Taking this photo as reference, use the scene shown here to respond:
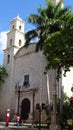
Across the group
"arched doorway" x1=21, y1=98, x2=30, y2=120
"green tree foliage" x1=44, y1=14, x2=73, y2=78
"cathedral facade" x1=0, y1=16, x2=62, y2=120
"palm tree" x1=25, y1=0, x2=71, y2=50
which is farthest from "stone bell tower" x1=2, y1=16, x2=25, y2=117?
"green tree foliage" x1=44, y1=14, x2=73, y2=78

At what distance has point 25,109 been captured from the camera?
36281 millimetres

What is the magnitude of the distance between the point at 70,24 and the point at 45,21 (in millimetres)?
11835

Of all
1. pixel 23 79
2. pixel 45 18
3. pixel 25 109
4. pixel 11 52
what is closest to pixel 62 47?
pixel 45 18

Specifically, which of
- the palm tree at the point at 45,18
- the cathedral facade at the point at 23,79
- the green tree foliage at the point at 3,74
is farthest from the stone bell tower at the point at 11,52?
the palm tree at the point at 45,18

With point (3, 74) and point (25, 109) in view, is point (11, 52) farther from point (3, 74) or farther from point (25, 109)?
point (25, 109)

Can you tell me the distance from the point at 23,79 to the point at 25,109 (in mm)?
4232

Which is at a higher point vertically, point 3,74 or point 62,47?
point 3,74

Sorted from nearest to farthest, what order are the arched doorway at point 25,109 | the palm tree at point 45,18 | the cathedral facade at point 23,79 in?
the palm tree at point 45,18
the cathedral facade at point 23,79
the arched doorway at point 25,109

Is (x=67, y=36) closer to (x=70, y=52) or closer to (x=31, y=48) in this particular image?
(x=70, y=52)

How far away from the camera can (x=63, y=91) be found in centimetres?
3241

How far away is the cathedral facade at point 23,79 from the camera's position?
112 feet

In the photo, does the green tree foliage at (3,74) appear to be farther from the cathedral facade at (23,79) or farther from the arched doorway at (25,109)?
the arched doorway at (25,109)

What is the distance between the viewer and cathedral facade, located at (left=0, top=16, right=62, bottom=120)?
112 feet

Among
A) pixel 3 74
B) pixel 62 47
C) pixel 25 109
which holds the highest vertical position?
pixel 3 74
